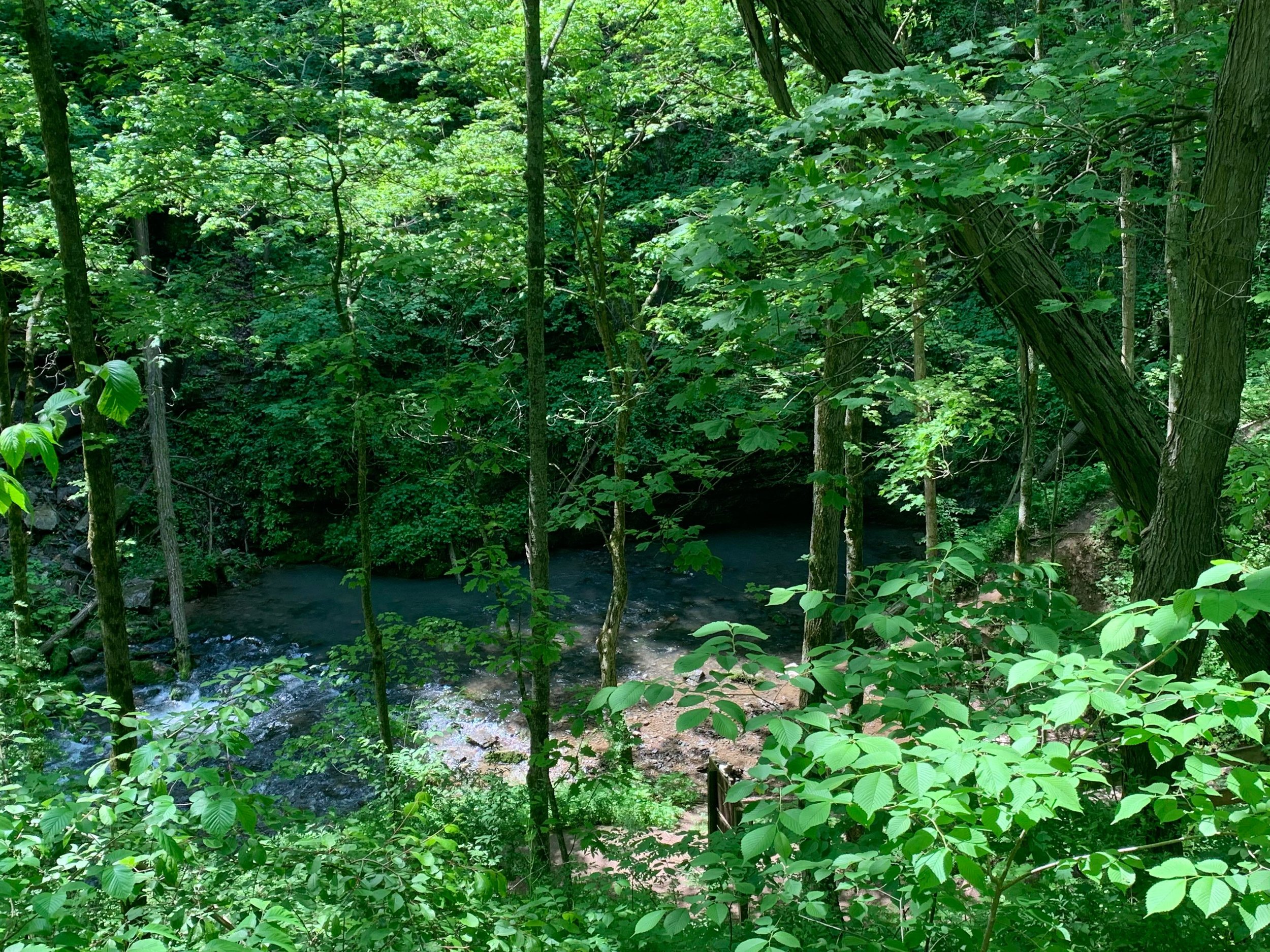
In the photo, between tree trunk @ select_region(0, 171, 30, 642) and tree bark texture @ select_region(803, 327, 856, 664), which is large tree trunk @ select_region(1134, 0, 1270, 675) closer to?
tree bark texture @ select_region(803, 327, 856, 664)

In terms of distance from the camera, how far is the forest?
180 centimetres

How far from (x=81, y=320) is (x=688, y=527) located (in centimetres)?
451

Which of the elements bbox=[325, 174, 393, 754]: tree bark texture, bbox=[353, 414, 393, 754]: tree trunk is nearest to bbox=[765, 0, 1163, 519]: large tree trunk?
bbox=[325, 174, 393, 754]: tree bark texture

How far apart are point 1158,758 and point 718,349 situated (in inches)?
73.4

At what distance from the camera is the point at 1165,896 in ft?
4.27

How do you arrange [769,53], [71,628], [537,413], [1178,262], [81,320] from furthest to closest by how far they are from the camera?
[71,628]
[1178,262]
[537,413]
[81,320]
[769,53]

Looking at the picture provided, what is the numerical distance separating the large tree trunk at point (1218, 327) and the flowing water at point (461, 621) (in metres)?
6.29

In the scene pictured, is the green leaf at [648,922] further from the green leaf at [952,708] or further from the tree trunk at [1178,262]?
the tree trunk at [1178,262]

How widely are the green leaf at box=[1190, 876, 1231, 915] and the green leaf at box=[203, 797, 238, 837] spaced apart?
79.2 inches

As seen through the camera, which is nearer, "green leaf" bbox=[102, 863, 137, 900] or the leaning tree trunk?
"green leaf" bbox=[102, 863, 137, 900]

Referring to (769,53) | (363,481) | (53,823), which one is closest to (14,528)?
(363,481)

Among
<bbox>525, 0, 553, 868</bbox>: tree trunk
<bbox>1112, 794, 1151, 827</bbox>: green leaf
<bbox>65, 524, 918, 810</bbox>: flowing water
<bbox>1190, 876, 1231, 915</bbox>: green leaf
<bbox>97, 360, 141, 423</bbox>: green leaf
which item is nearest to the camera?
<bbox>1190, 876, 1231, 915</bbox>: green leaf

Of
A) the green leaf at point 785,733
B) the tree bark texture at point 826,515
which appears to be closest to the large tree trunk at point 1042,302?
the tree bark texture at point 826,515

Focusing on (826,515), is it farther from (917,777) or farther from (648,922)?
(917,777)
